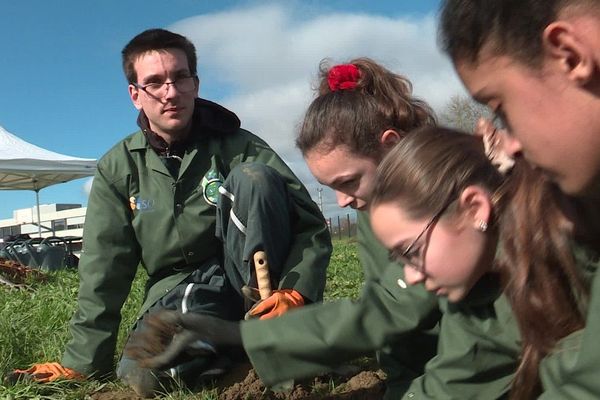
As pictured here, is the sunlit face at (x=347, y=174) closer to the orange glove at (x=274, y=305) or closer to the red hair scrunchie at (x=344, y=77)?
the red hair scrunchie at (x=344, y=77)

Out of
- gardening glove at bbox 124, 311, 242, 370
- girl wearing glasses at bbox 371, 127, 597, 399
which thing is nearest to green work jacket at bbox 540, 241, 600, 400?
girl wearing glasses at bbox 371, 127, 597, 399

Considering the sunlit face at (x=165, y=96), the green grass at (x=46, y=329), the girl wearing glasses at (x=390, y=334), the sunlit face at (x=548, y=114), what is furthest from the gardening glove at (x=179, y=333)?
the sunlit face at (x=165, y=96)

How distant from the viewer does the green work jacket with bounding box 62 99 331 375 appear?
9.59 feet

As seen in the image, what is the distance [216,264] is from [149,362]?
1.22m

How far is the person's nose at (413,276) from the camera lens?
1.57 m

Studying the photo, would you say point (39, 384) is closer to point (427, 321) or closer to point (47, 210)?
point (427, 321)

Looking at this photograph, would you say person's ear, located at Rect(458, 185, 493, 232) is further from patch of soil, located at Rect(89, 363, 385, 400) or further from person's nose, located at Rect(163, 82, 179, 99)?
person's nose, located at Rect(163, 82, 179, 99)

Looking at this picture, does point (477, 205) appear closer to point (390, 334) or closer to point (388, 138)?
point (390, 334)

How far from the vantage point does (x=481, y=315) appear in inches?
63.4

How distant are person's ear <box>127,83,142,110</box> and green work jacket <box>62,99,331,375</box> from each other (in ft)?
0.71

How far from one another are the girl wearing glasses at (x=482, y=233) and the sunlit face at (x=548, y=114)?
0.20 metres

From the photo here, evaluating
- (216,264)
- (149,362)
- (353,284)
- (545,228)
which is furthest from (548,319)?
(353,284)

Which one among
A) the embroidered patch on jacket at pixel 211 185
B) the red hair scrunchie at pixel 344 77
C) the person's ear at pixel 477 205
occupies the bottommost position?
the embroidered patch on jacket at pixel 211 185

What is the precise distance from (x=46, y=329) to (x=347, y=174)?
211cm
